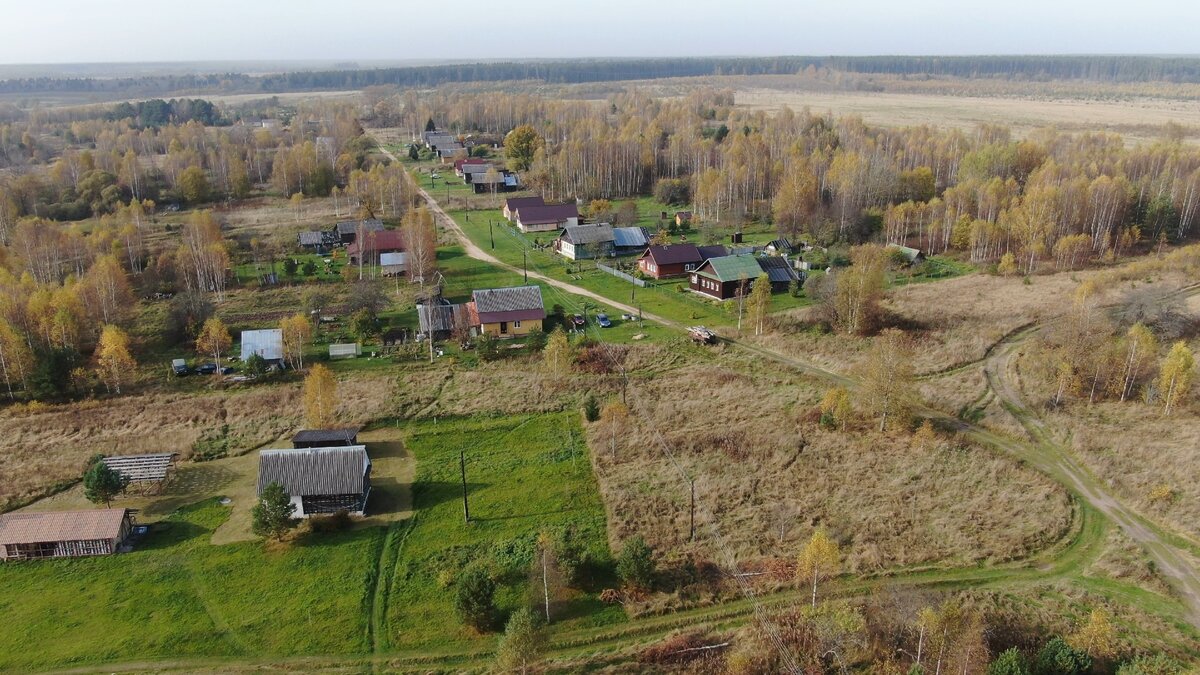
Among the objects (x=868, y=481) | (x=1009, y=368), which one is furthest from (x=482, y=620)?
(x=1009, y=368)

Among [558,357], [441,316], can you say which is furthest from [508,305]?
[558,357]

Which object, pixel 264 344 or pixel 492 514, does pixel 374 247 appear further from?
pixel 492 514

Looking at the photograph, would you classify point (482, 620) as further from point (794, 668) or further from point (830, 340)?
point (830, 340)

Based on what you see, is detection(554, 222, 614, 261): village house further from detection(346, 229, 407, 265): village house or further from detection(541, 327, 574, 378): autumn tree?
detection(541, 327, 574, 378): autumn tree

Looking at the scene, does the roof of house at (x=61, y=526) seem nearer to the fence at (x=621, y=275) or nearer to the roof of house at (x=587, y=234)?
the fence at (x=621, y=275)

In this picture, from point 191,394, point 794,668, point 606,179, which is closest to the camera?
point 794,668

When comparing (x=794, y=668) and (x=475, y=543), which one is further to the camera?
(x=475, y=543)
